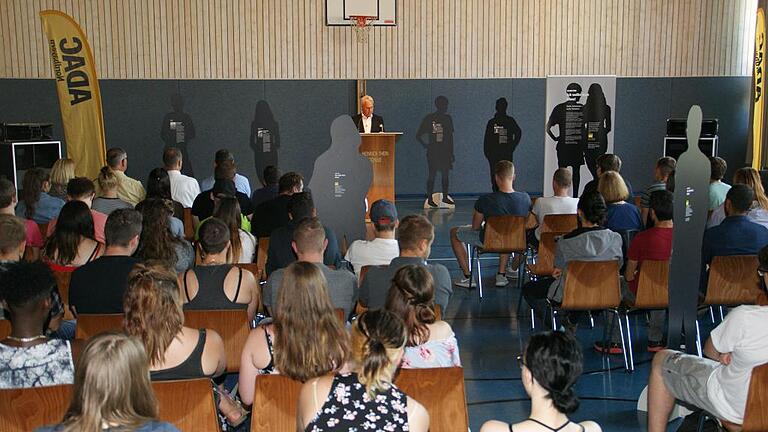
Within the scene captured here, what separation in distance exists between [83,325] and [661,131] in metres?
14.1

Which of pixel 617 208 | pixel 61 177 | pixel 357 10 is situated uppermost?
pixel 357 10

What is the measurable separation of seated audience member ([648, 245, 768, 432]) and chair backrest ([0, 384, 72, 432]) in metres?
2.89

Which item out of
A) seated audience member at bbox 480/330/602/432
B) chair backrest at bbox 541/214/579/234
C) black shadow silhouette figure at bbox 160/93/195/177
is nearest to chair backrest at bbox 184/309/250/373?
seated audience member at bbox 480/330/602/432

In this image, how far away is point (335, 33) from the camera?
51.7 ft

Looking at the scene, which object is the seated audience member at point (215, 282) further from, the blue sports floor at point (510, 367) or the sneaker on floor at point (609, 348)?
the sneaker on floor at point (609, 348)

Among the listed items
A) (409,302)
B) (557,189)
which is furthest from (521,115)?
(409,302)

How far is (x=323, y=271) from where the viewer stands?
5242mm

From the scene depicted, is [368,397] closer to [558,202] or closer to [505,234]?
[505,234]

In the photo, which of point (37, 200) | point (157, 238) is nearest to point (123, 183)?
point (37, 200)

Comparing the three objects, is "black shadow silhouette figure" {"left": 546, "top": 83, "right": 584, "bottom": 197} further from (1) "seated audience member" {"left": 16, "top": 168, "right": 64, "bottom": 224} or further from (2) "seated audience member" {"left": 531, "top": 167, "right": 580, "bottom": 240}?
(1) "seated audience member" {"left": 16, "top": 168, "right": 64, "bottom": 224}

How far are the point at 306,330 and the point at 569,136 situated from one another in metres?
11.6

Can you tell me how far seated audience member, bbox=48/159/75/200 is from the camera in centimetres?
866

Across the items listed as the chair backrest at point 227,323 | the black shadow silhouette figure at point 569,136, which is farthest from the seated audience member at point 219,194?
the black shadow silhouette figure at point 569,136

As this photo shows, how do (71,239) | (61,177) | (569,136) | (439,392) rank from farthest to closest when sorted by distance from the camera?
(569,136)
(61,177)
(71,239)
(439,392)
